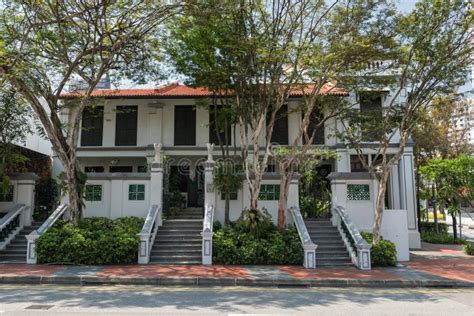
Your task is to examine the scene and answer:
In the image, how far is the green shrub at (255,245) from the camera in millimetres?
12922

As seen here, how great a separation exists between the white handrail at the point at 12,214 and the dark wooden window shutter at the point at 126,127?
6693 millimetres

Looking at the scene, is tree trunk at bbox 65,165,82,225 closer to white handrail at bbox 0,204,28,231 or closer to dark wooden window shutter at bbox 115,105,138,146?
white handrail at bbox 0,204,28,231

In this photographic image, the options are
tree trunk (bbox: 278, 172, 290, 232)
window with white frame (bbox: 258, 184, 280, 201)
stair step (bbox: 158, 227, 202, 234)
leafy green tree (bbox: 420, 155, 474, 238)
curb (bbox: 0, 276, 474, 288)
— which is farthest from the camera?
leafy green tree (bbox: 420, 155, 474, 238)

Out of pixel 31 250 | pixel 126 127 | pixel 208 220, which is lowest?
pixel 31 250

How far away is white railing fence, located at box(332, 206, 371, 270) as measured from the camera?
12477mm

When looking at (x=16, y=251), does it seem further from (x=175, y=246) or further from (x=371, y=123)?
(x=371, y=123)

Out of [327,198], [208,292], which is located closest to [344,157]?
[327,198]

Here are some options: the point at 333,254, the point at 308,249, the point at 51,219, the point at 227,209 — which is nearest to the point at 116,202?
the point at 51,219

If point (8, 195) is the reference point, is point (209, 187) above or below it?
above

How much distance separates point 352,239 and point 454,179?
7.53 meters

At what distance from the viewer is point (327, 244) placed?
46.7 ft

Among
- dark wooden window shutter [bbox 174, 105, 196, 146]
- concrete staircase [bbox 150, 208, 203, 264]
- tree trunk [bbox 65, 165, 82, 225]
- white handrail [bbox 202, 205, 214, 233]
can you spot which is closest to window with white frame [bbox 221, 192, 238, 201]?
white handrail [bbox 202, 205, 214, 233]

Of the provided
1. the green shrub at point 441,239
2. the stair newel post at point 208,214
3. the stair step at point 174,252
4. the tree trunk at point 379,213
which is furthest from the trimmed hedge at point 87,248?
the green shrub at point 441,239

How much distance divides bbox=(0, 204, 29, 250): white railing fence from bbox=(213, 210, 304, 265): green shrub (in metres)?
7.12
